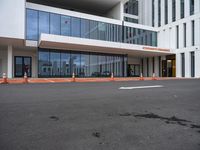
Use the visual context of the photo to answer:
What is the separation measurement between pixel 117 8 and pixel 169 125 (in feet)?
102

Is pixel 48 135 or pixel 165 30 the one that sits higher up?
pixel 165 30

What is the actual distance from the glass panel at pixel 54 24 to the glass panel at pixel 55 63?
10.2 feet

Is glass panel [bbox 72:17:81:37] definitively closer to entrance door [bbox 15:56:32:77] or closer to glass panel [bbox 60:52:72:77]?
glass panel [bbox 60:52:72:77]

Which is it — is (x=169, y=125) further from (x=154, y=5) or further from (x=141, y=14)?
(x=141, y=14)

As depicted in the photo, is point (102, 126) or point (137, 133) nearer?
point (137, 133)

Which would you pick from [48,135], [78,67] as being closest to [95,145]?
[48,135]

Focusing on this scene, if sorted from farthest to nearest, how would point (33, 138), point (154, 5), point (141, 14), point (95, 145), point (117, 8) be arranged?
point (141, 14), point (154, 5), point (117, 8), point (33, 138), point (95, 145)

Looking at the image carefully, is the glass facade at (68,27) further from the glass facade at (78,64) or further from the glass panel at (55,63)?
the glass panel at (55,63)

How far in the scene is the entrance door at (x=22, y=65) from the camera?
26.9 m

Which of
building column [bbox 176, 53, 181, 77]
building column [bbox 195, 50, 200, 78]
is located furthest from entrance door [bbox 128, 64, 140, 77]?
building column [bbox 195, 50, 200, 78]

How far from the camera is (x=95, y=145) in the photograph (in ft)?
9.11

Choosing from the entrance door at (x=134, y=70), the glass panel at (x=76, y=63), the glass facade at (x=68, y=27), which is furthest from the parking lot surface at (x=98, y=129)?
the entrance door at (x=134, y=70)

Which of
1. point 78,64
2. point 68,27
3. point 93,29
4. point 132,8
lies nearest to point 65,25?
point 68,27

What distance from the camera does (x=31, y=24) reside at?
24.0 m
